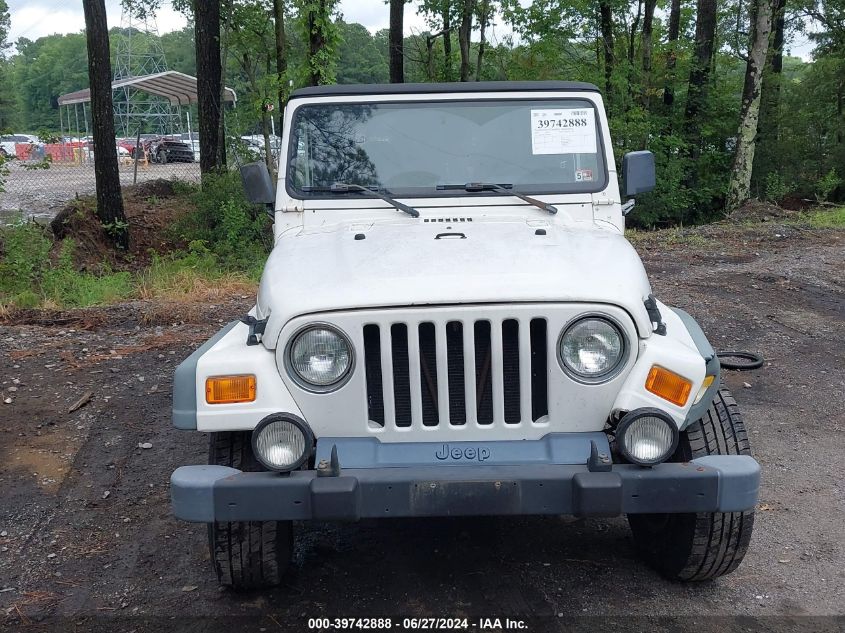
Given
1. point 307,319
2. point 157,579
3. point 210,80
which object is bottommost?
point 157,579

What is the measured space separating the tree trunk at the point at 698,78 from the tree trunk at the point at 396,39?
6347 mm

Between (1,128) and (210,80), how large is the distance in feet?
15.4

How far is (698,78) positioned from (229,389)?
18.9 metres

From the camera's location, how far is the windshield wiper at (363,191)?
4105mm

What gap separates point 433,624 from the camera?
320 cm

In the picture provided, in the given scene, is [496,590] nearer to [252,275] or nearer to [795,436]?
[795,436]

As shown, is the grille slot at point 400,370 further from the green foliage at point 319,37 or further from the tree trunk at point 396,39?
the tree trunk at point 396,39

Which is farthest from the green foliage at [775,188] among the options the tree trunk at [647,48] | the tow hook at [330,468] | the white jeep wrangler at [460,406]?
the tow hook at [330,468]

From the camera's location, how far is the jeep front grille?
2.94m

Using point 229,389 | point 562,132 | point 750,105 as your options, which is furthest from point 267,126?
point 229,389

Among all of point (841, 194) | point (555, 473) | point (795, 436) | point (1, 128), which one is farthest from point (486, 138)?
point (841, 194)

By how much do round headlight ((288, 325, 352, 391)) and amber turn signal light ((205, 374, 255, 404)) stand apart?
0.59 feet

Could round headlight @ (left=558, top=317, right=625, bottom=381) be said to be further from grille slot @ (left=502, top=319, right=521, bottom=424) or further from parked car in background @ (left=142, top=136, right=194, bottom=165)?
parked car in background @ (left=142, top=136, right=194, bottom=165)

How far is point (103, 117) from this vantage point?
41.0 ft
